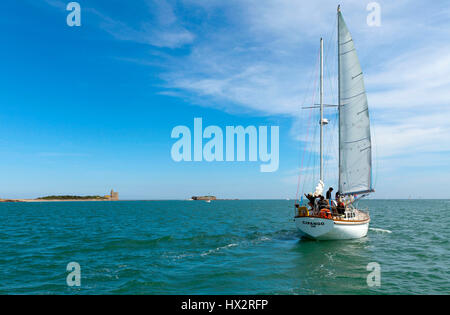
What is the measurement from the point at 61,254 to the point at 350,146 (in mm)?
27045

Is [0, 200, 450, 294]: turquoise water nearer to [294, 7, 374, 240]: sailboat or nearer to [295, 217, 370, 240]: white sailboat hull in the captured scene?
[295, 217, 370, 240]: white sailboat hull

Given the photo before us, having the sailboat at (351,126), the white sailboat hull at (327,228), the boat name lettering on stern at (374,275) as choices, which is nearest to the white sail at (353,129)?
the sailboat at (351,126)

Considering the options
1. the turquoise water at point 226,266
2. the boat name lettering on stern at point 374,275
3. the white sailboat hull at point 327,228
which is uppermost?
the white sailboat hull at point 327,228

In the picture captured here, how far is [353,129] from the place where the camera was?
2762 cm

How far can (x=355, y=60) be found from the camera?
2761 cm

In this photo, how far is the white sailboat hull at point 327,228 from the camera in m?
21.9

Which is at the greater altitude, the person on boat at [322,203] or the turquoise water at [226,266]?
the person on boat at [322,203]

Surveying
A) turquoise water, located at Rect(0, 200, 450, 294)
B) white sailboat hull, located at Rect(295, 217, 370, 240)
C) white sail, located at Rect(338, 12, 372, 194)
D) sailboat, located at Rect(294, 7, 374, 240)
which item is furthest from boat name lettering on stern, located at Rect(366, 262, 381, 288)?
white sail, located at Rect(338, 12, 372, 194)

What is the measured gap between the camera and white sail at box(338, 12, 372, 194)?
27.4m

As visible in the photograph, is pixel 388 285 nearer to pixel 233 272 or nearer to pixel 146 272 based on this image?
pixel 233 272

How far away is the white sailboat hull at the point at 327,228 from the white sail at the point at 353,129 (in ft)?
18.1

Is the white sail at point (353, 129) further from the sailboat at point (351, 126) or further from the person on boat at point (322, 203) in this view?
the person on boat at point (322, 203)

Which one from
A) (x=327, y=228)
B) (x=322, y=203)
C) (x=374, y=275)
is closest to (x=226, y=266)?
(x=374, y=275)
